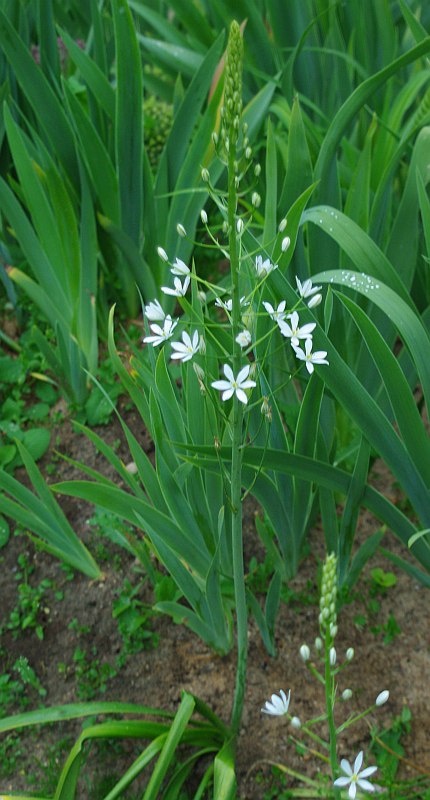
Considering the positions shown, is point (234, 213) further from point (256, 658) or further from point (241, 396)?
point (256, 658)

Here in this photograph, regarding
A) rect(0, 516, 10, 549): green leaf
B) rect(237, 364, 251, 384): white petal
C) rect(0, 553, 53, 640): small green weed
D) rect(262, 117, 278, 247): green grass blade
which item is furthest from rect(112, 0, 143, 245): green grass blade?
rect(237, 364, 251, 384): white petal

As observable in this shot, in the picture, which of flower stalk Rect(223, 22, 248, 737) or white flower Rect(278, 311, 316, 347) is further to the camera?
white flower Rect(278, 311, 316, 347)

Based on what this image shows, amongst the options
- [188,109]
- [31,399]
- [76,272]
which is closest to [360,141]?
[188,109]

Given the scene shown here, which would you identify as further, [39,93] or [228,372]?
[39,93]

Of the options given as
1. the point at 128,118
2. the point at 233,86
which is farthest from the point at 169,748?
the point at 128,118

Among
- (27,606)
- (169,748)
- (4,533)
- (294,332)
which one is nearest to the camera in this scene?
(294,332)

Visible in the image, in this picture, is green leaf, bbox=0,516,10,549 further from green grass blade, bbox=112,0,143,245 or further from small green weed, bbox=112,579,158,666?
green grass blade, bbox=112,0,143,245

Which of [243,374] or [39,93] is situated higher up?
[39,93]
